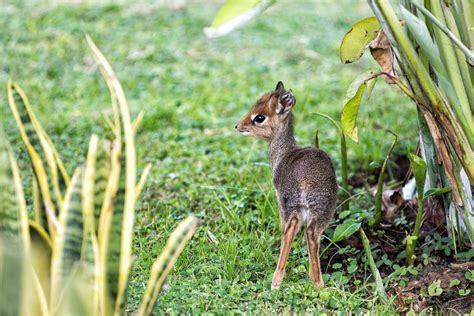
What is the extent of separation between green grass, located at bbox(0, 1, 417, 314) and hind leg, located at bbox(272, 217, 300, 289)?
0.05m

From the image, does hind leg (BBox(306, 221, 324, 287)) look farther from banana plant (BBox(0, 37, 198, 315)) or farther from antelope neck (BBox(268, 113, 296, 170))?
banana plant (BBox(0, 37, 198, 315))

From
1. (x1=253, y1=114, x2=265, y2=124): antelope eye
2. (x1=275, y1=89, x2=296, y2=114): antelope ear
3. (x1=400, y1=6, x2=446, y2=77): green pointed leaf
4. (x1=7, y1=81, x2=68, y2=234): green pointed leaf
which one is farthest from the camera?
(x1=253, y1=114, x2=265, y2=124): antelope eye

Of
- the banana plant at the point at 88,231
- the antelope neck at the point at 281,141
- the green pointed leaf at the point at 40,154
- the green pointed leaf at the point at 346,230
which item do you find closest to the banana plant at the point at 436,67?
the green pointed leaf at the point at 346,230

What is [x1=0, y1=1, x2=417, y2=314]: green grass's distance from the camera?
398cm

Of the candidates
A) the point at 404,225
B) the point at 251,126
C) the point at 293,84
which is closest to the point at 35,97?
the point at 293,84

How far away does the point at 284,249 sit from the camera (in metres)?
3.83

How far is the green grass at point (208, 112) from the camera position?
13.1 ft

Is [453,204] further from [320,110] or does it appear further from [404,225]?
[320,110]

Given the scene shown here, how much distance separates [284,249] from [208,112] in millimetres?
3132

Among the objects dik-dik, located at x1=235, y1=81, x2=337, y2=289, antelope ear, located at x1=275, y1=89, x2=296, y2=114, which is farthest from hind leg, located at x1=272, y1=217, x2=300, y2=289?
antelope ear, located at x1=275, y1=89, x2=296, y2=114

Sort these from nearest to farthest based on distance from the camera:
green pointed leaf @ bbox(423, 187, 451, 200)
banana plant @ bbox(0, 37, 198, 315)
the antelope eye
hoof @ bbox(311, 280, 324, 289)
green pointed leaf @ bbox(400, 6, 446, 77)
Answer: banana plant @ bbox(0, 37, 198, 315) < green pointed leaf @ bbox(400, 6, 446, 77) < hoof @ bbox(311, 280, 324, 289) < green pointed leaf @ bbox(423, 187, 451, 200) < the antelope eye

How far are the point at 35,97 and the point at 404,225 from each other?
3.87 m

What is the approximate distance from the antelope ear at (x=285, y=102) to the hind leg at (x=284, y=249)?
2.56 feet

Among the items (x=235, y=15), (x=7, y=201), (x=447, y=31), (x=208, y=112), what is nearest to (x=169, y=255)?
(x=7, y=201)
